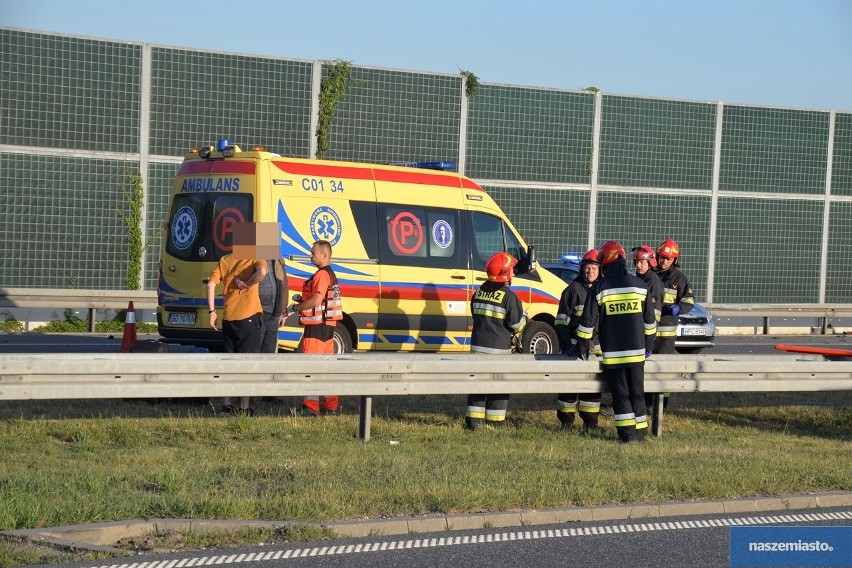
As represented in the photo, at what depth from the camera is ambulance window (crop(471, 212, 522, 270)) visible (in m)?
16.5

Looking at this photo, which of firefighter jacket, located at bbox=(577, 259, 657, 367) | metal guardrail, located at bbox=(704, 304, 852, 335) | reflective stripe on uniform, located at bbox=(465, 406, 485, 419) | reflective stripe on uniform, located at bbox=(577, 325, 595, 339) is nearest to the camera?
firefighter jacket, located at bbox=(577, 259, 657, 367)

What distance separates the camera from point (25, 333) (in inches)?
878

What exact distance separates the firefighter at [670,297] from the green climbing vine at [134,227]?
12905 mm

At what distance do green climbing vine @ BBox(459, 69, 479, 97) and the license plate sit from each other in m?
13.9

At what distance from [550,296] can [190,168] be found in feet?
16.5

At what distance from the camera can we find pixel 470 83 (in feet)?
89.6

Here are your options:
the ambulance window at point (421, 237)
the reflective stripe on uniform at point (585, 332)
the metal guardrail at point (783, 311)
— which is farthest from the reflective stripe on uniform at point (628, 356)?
the metal guardrail at point (783, 311)

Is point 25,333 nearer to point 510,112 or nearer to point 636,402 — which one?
point 510,112

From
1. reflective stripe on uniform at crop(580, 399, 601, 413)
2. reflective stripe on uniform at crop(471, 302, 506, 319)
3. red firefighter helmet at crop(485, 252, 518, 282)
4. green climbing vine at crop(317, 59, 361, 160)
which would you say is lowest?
reflective stripe on uniform at crop(580, 399, 601, 413)

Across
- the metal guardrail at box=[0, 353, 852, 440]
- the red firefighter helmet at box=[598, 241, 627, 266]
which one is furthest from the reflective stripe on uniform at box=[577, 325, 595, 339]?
the red firefighter helmet at box=[598, 241, 627, 266]

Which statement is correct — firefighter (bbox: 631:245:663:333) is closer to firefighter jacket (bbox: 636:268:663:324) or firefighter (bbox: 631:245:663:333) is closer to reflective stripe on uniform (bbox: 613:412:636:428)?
firefighter jacket (bbox: 636:268:663:324)

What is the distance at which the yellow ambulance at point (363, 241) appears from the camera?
48.1 feet

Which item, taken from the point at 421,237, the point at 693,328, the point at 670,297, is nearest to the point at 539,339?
the point at 421,237

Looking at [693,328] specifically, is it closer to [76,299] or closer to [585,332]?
[585,332]
